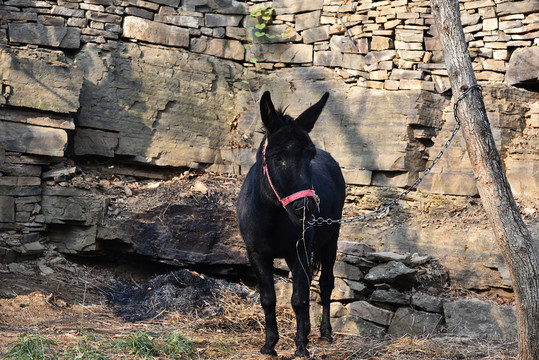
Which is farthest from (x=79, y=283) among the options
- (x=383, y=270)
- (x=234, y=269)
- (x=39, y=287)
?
(x=383, y=270)

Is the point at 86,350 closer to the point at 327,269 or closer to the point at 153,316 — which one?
the point at 153,316

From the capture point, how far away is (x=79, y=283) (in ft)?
26.3

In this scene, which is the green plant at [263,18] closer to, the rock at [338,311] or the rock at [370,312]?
the rock at [338,311]

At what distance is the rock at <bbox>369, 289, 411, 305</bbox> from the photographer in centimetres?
631

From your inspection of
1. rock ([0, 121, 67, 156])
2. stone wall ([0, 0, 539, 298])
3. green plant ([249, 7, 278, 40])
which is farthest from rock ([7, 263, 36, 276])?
green plant ([249, 7, 278, 40])

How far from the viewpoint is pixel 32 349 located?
4.46 meters

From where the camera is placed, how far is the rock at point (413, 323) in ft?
19.9

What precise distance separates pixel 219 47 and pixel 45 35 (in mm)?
3001

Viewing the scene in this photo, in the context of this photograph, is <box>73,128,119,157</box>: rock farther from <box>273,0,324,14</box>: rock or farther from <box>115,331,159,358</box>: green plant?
<box>115,331,159,358</box>: green plant

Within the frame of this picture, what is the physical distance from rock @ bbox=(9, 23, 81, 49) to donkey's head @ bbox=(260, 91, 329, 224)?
19.1 feet

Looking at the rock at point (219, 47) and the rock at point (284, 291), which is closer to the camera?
the rock at point (284, 291)

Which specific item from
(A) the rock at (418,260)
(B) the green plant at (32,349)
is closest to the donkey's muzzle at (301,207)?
(B) the green plant at (32,349)

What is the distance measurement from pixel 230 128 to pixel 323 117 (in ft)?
6.20

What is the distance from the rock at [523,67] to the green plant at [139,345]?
21.3 ft
